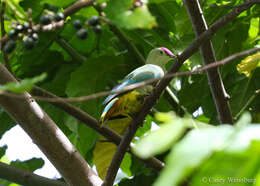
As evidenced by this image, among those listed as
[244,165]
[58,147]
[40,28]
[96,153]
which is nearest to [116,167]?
[58,147]

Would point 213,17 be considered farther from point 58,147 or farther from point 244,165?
point 244,165

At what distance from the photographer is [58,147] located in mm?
2104

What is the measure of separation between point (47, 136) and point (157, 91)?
69 centimetres

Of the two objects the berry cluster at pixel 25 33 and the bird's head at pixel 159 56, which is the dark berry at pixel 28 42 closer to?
the berry cluster at pixel 25 33

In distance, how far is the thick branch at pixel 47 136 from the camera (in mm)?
2029

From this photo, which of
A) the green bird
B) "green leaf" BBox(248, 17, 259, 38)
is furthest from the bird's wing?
"green leaf" BBox(248, 17, 259, 38)

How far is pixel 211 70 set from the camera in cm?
226

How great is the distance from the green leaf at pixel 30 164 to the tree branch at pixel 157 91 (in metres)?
1.44

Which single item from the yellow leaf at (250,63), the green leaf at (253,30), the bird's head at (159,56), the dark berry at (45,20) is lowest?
the green leaf at (253,30)

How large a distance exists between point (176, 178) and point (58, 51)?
8.56ft

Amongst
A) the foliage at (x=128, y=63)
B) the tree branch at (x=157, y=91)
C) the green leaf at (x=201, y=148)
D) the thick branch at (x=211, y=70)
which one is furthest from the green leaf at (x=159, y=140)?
the thick branch at (x=211, y=70)

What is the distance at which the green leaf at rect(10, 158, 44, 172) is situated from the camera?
10.8 feet

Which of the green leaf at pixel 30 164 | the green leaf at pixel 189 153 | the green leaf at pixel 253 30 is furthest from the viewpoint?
the green leaf at pixel 30 164

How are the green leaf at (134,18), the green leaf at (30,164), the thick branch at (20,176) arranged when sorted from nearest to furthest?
the green leaf at (134,18) < the thick branch at (20,176) < the green leaf at (30,164)
